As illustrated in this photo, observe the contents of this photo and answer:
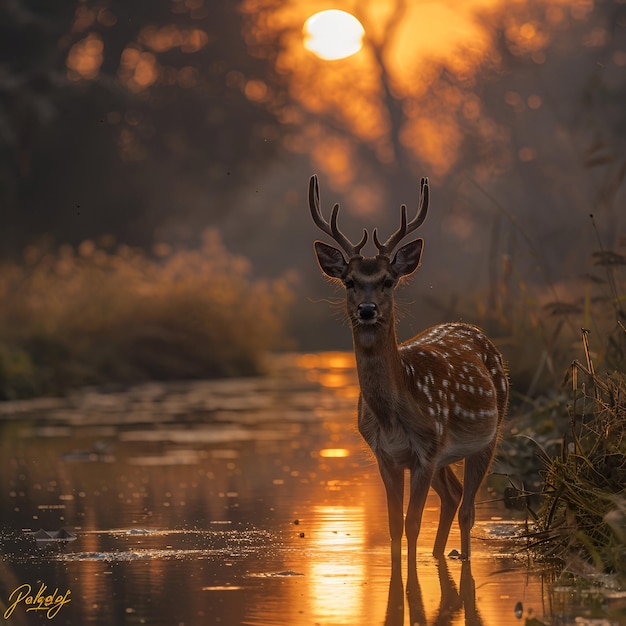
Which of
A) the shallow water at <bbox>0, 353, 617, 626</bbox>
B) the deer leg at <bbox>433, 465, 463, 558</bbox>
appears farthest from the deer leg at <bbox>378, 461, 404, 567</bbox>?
the deer leg at <bbox>433, 465, 463, 558</bbox>

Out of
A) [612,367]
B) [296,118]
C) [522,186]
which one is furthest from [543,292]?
[296,118]

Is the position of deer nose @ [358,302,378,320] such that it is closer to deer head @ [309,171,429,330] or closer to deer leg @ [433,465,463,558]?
deer head @ [309,171,429,330]

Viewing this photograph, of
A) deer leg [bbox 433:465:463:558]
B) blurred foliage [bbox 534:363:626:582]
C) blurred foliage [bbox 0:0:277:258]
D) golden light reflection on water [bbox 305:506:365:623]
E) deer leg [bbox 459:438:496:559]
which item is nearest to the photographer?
golden light reflection on water [bbox 305:506:365:623]

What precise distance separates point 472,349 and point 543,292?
19.3 meters

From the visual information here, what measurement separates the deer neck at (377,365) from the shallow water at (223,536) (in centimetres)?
109

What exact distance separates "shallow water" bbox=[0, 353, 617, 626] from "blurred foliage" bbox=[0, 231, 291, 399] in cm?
964

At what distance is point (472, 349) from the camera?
1273cm

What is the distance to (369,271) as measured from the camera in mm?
11102

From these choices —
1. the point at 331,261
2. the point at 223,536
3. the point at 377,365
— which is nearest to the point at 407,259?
the point at 331,261

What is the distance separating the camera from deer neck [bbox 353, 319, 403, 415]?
1109cm

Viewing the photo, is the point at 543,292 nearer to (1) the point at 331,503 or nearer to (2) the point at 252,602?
(1) the point at 331,503

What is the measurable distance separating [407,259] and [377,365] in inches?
31.0
